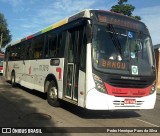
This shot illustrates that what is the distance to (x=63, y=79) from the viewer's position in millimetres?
10594

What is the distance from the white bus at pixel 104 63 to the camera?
29.6 ft

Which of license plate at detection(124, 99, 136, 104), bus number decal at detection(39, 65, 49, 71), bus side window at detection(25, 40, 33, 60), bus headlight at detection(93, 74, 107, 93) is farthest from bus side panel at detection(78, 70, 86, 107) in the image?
bus side window at detection(25, 40, 33, 60)

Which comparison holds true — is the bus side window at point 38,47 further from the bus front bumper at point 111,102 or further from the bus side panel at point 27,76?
the bus front bumper at point 111,102

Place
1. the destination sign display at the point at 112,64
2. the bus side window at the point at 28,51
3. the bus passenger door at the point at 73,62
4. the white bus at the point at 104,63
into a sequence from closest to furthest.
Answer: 1. the white bus at the point at 104,63
2. the destination sign display at the point at 112,64
3. the bus passenger door at the point at 73,62
4. the bus side window at the point at 28,51

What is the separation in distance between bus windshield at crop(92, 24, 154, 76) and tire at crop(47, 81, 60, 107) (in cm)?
283

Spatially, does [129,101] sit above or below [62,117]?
above

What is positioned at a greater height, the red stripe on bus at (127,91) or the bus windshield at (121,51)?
the bus windshield at (121,51)

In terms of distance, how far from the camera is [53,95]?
11594 mm

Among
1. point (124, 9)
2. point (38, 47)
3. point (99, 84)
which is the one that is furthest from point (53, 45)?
point (124, 9)

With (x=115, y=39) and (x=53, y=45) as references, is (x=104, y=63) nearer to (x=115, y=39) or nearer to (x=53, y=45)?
(x=115, y=39)

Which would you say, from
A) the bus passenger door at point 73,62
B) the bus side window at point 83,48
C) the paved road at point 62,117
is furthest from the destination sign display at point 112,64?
the paved road at point 62,117

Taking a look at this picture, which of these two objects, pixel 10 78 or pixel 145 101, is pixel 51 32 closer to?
pixel 145 101

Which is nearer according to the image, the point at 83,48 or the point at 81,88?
the point at 81,88

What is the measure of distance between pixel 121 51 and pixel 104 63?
2.40 ft
